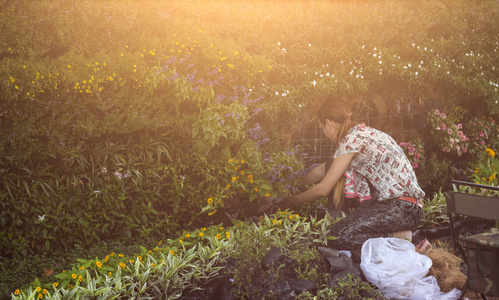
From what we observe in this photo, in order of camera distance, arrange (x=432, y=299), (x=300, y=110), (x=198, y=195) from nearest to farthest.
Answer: (x=432, y=299) < (x=198, y=195) < (x=300, y=110)

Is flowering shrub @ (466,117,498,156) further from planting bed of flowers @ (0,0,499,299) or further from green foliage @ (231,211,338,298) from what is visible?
green foliage @ (231,211,338,298)

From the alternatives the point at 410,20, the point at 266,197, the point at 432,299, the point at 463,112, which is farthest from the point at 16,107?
the point at 463,112

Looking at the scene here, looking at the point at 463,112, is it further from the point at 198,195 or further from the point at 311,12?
the point at 198,195

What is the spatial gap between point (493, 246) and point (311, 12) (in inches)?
181

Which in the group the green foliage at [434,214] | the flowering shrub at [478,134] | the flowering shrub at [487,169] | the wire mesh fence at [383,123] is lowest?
the flowering shrub at [487,169]

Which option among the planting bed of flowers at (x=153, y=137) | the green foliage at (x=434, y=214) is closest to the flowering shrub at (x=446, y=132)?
the planting bed of flowers at (x=153, y=137)

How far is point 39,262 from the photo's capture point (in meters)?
3.98

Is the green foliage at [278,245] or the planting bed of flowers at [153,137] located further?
the planting bed of flowers at [153,137]

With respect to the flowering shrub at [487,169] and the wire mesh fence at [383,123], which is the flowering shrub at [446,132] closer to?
the wire mesh fence at [383,123]

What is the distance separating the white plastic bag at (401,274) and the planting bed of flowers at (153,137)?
31cm

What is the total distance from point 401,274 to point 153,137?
2774 mm

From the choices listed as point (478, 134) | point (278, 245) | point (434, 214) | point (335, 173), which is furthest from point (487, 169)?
point (278, 245)

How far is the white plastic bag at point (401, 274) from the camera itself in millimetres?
3590

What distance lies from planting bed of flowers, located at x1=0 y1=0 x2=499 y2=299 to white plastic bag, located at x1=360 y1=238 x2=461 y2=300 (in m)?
0.31
